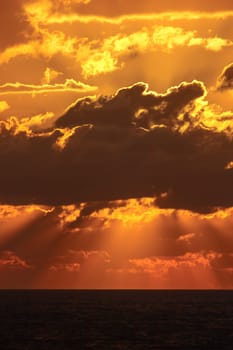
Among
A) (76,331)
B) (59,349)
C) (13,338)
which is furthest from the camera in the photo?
(76,331)

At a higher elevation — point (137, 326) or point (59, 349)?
point (137, 326)

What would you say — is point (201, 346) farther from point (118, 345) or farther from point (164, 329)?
point (164, 329)

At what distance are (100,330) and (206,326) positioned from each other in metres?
28.8

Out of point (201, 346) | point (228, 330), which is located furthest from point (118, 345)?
point (228, 330)

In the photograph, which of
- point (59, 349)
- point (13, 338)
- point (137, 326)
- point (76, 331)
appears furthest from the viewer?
point (137, 326)

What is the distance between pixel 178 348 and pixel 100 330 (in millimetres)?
40642

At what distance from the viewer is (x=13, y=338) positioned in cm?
15938

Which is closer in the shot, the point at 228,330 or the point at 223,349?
the point at 223,349

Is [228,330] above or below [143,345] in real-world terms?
above

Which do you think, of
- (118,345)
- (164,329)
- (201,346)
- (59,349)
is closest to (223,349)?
(201,346)

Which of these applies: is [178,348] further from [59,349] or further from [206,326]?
[206,326]

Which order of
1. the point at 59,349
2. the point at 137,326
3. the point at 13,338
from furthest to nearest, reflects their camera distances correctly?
the point at 137,326, the point at 13,338, the point at 59,349

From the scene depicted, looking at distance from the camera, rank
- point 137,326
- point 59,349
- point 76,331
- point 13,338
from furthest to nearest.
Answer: point 137,326 < point 76,331 < point 13,338 < point 59,349

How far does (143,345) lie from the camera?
480ft
